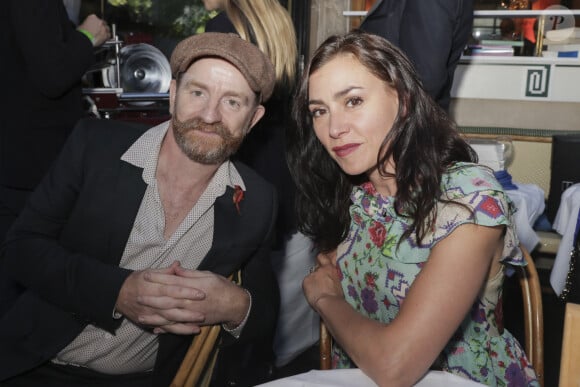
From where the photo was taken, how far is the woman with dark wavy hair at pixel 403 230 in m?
1.29

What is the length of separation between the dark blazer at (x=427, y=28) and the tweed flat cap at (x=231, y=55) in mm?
765

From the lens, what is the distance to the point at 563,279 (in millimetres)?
3064

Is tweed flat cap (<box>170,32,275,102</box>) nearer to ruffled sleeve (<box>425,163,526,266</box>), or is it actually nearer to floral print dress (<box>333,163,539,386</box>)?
floral print dress (<box>333,163,539,386</box>)

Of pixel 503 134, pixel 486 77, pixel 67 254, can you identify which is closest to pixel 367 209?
pixel 67 254

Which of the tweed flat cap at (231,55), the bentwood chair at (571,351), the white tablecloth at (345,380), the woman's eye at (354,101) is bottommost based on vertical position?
the white tablecloth at (345,380)

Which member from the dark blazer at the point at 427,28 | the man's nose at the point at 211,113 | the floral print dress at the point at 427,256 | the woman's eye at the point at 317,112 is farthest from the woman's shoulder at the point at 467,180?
the dark blazer at the point at 427,28

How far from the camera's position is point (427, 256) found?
1.42 metres

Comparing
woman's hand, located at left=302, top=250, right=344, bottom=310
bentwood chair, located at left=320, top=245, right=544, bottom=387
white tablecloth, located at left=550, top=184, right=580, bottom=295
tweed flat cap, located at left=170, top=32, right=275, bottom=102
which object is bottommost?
white tablecloth, located at left=550, top=184, right=580, bottom=295

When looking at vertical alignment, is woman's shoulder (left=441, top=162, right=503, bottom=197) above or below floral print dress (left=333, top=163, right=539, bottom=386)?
above

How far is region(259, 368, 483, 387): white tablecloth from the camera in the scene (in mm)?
1131

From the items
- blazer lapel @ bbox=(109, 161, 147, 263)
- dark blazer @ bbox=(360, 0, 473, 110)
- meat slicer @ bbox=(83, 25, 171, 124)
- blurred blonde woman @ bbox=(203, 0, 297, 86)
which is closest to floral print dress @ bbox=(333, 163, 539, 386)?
blazer lapel @ bbox=(109, 161, 147, 263)

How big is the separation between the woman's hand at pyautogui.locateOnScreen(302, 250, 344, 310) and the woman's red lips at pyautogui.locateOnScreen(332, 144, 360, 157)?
1.07 feet

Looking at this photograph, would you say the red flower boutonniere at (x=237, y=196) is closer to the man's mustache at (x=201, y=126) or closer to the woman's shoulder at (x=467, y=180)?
the man's mustache at (x=201, y=126)

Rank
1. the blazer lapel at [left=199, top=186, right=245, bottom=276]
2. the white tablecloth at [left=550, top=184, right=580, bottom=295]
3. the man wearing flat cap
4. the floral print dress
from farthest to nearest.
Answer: the white tablecloth at [left=550, top=184, right=580, bottom=295], the blazer lapel at [left=199, top=186, right=245, bottom=276], the man wearing flat cap, the floral print dress
